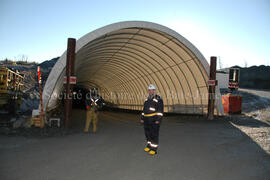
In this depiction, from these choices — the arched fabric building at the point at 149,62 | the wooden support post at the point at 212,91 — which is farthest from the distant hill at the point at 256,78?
the wooden support post at the point at 212,91

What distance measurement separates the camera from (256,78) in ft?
151

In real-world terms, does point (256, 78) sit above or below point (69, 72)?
above

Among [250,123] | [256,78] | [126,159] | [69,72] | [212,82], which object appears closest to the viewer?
[126,159]

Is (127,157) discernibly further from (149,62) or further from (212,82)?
(149,62)

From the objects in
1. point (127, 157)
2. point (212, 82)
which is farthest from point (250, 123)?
point (127, 157)

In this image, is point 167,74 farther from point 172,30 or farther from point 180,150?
point 180,150

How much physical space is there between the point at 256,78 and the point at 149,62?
37.9 m

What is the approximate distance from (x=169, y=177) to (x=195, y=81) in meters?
11.5

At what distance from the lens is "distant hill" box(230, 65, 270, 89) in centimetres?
4372

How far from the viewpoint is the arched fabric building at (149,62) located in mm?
10234

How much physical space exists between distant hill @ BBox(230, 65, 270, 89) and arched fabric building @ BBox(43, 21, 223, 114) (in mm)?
32084

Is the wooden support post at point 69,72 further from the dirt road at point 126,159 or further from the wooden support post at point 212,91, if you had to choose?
the wooden support post at point 212,91

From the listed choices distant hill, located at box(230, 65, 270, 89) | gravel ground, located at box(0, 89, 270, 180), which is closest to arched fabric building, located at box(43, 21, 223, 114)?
gravel ground, located at box(0, 89, 270, 180)

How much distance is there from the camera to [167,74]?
17.0m
